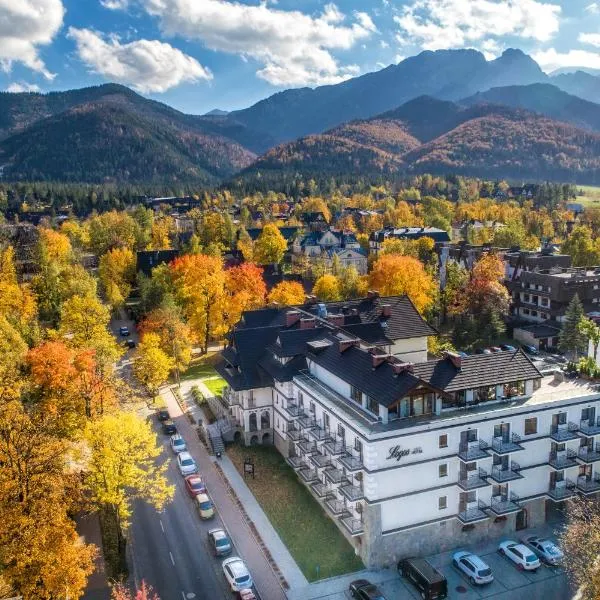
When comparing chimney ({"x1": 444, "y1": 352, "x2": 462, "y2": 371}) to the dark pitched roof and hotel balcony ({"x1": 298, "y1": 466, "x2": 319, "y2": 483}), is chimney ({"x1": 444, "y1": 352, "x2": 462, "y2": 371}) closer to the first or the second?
the dark pitched roof

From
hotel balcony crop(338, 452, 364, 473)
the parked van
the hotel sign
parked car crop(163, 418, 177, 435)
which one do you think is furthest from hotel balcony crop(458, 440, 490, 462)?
parked car crop(163, 418, 177, 435)

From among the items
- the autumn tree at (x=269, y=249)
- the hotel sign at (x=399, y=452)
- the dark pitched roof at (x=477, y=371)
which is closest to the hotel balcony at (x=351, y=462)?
the hotel sign at (x=399, y=452)

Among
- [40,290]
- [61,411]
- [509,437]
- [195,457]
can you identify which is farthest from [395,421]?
[40,290]

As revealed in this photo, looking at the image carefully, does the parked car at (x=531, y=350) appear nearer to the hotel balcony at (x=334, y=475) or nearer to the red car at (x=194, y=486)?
the hotel balcony at (x=334, y=475)

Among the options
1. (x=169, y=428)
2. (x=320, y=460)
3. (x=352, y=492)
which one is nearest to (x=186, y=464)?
(x=169, y=428)

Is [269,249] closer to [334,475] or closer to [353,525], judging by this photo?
[334,475]

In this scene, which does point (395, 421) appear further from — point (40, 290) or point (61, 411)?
point (40, 290)
